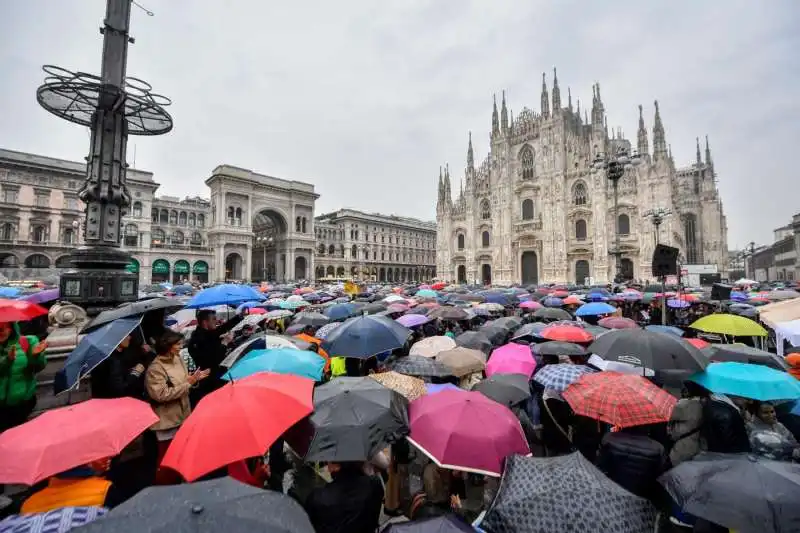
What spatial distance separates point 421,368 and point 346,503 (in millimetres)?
2367

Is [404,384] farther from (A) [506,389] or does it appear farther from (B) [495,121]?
(B) [495,121]

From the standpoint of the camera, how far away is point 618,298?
13836 millimetres

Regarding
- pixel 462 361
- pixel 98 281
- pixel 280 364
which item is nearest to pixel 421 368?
pixel 462 361

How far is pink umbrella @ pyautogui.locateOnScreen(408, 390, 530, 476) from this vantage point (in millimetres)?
2514

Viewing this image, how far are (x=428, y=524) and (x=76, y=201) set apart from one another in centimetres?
5177

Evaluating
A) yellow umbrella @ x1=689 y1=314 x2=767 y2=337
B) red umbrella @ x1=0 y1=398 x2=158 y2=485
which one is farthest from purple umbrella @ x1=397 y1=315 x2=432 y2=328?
red umbrella @ x1=0 y1=398 x2=158 y2=485

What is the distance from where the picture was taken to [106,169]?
667 centimetres

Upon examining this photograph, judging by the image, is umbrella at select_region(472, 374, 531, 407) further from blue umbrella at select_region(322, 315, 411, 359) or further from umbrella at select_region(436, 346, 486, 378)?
blue umbrella at select_region(322, 315, 411, 359)

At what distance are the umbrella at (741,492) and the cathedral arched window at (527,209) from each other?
40.0 metres

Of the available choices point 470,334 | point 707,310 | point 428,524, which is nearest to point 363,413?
point 428,524

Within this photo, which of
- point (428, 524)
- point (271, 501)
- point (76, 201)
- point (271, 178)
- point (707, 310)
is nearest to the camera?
point (271, 501)

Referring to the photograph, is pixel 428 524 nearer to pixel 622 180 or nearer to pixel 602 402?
pixel 602 402

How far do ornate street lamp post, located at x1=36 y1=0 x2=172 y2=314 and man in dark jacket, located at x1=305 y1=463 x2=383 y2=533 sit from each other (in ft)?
19.4

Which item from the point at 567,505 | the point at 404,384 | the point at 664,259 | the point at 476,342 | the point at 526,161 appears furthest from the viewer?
the point at 526,161
